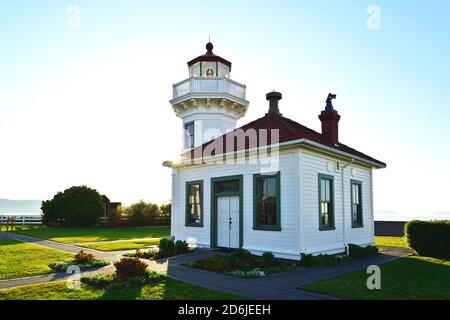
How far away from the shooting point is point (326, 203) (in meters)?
13.3

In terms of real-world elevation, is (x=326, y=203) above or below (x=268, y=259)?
above

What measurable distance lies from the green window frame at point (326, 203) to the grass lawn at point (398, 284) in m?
2.33

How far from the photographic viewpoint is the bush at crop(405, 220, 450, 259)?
46.1ft

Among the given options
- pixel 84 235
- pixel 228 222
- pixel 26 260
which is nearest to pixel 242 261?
pixel 228 222

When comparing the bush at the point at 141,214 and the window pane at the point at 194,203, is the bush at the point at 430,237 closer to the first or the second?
the window pane at the point at 194,203

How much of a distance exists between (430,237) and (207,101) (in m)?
11.9

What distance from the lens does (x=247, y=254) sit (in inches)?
445

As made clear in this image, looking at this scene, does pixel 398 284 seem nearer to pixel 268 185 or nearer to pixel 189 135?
pixel 268 185

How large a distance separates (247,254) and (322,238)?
3075 mm

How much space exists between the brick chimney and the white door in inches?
219

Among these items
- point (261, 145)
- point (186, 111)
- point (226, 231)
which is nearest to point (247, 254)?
point (226, 231)

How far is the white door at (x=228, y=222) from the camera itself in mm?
13656

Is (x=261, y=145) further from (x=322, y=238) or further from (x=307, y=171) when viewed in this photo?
(x=322, y=238)

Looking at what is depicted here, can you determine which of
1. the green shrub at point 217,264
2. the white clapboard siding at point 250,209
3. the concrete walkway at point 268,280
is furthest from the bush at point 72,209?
the green shrub at point 217,264
